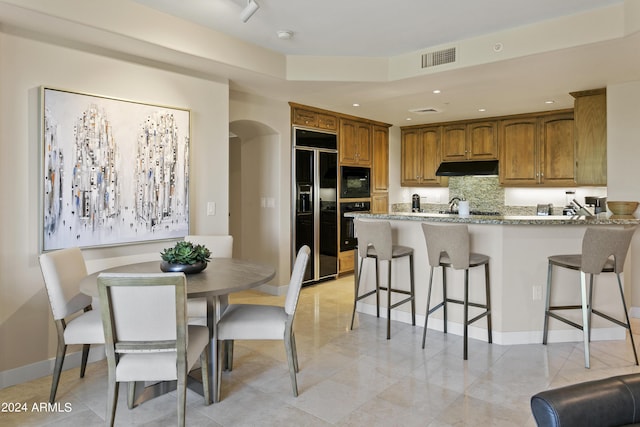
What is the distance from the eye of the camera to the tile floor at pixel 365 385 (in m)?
2.34

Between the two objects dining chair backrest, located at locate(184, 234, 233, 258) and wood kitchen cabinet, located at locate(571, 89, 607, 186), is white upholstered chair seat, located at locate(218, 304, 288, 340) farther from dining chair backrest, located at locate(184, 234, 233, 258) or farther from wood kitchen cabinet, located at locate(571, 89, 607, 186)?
wood kitchen cabinet, located at locate(571, 89, 607, 186)

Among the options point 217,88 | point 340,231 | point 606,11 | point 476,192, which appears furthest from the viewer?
point 476,192

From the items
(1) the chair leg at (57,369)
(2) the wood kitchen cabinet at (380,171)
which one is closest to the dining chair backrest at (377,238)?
(1) the chair leg at (57,369)

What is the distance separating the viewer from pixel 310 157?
558cm

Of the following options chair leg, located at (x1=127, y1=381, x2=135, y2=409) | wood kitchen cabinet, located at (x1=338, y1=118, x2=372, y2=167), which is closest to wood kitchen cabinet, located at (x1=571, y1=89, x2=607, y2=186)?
wood kitchen cabinet, located at (x1=338, y1=118, x2=372, y2=167)

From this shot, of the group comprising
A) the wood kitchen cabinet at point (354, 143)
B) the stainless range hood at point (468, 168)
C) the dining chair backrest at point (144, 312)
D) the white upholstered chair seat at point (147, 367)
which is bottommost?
the white upholstered chair seat at point (147, 367)

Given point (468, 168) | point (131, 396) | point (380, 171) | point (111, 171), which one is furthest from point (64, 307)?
point (468, 168)

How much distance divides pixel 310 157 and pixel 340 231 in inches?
48.5

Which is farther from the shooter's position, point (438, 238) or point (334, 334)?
point (334, 334)

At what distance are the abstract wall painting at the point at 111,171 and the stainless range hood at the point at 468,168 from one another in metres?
4.43

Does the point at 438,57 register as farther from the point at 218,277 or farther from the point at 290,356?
the point at 290,356

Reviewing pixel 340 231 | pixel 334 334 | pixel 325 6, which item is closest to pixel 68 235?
pixel 334 334

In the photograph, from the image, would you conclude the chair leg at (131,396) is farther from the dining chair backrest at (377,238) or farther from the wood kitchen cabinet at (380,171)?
the wood kitchen cabinet at (380,171)

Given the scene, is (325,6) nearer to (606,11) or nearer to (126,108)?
(126,108)
